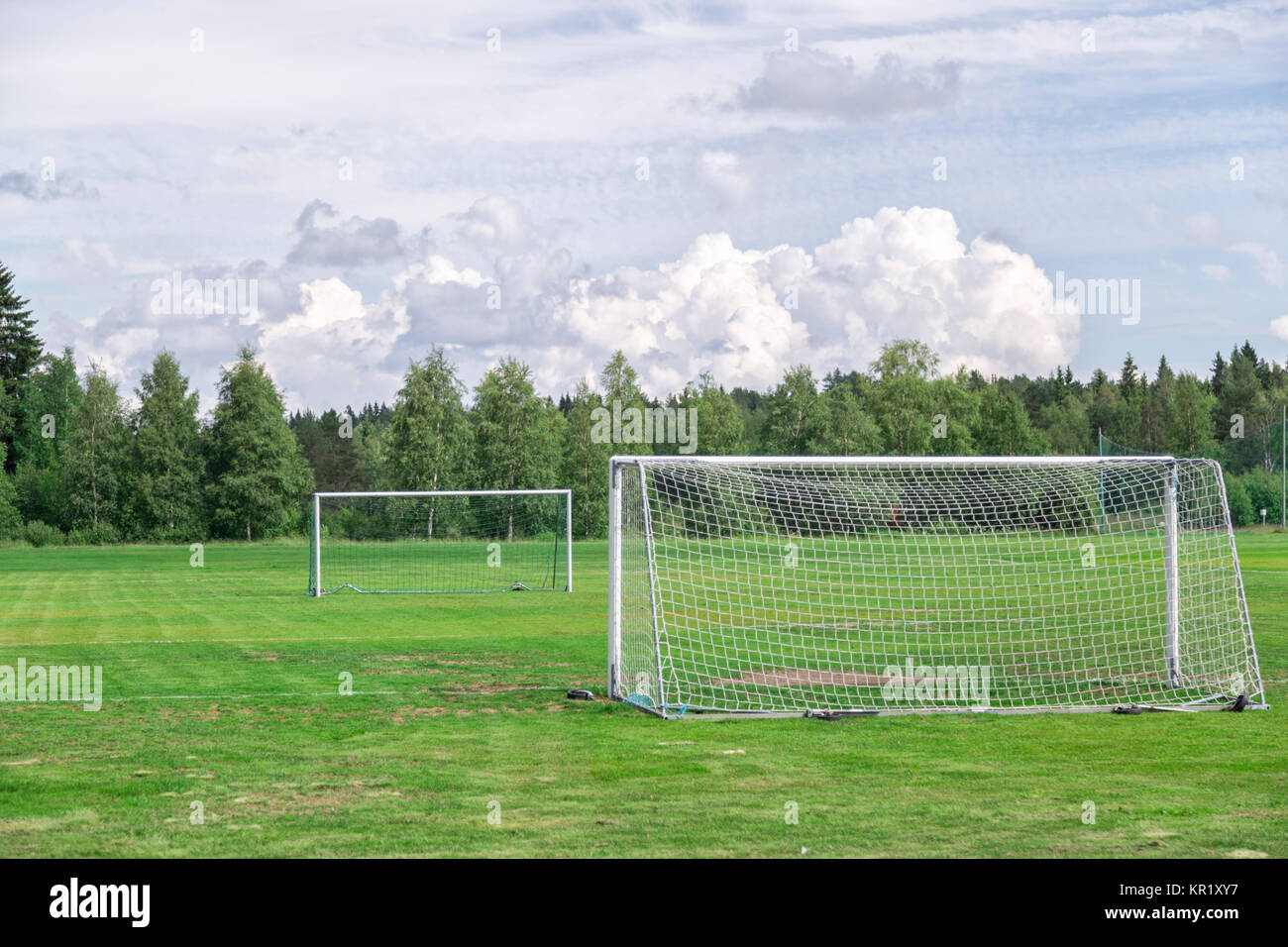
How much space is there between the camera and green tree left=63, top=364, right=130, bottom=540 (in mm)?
66250

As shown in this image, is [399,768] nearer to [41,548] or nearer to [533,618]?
[533,618]

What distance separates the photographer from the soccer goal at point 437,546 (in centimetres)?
3091

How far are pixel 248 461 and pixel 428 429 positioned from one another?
11297 millimetres

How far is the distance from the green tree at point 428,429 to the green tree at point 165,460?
1176 centimetres

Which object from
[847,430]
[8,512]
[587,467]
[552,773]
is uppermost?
[847,430]

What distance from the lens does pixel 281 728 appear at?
34.4 ft

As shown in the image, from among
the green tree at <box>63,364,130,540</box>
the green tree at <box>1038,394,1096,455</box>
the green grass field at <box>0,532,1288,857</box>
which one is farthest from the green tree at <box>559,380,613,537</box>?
the green tree at <box>1038,394,1096,455</box>

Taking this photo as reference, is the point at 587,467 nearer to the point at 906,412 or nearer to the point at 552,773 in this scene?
the point at 906,412

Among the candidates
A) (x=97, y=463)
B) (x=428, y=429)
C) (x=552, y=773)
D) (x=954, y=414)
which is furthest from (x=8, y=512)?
(x=552, y=773)

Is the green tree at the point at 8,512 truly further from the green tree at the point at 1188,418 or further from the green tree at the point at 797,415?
the green tree at the point at 1188,418

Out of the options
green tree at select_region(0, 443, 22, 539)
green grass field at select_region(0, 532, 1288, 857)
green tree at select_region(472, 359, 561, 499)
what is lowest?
green grass field at select_region(0, 532, 1288, 857)

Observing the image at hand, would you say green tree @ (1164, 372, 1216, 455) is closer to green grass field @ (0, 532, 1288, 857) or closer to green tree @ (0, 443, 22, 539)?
green tree @ (0, 443, 22, 539)

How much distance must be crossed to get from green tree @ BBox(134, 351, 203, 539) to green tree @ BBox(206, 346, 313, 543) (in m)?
1.19

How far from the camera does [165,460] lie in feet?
219
